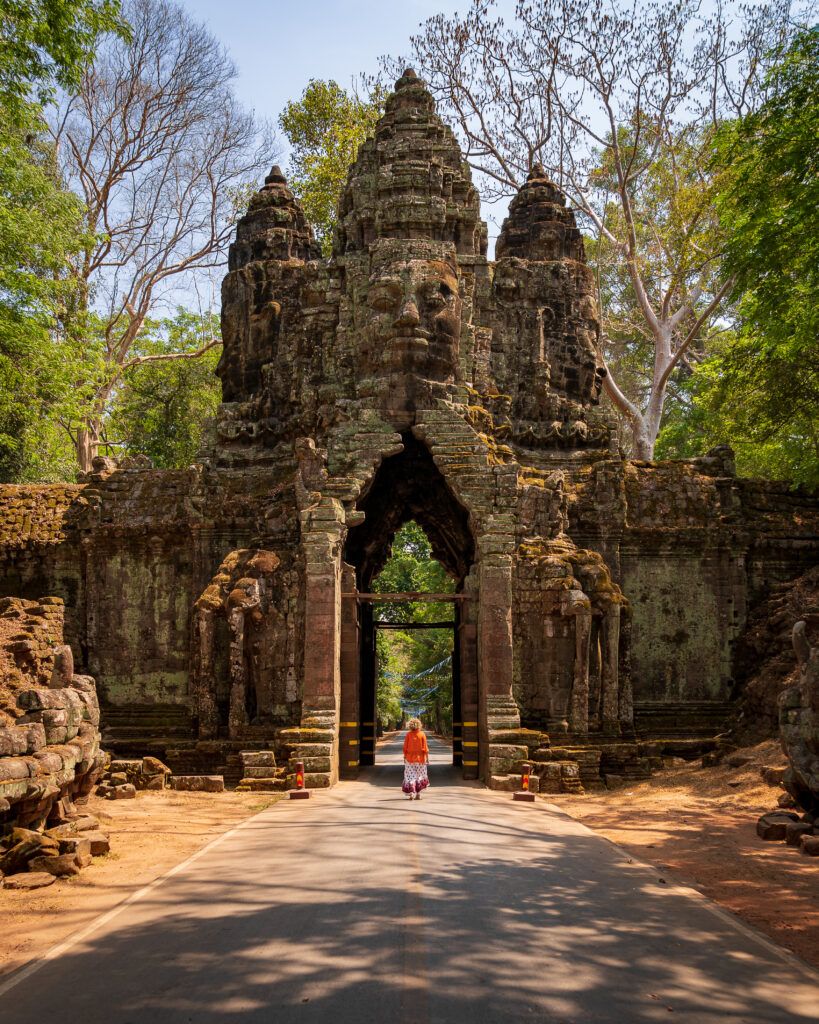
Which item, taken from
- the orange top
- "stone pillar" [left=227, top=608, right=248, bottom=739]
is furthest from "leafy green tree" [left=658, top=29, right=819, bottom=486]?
"stone pillar" [left=227, top=608, right=248, bottom=739]

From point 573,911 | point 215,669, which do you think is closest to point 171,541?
point 215,669

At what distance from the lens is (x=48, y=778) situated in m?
9.13

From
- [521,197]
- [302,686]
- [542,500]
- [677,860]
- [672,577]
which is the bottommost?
[677,860]

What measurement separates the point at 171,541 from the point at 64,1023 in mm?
15752

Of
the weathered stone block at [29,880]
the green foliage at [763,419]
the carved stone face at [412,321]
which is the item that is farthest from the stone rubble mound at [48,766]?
the green foliage at [763,419]

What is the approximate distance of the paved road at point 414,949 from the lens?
5316 mm

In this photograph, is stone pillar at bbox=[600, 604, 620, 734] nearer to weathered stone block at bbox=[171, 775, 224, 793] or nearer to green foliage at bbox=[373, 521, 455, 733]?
weathered stone block at bbox=[171, 775, 224, 793]

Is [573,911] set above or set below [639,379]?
below

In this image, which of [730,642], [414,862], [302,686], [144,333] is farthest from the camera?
[144,333]

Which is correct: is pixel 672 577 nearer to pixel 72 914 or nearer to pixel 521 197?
pixel 521 197

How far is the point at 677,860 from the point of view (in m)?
9.83

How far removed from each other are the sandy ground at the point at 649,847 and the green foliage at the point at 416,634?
68.4 feet

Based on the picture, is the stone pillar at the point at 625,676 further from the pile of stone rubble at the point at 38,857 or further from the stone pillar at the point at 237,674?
the pile of stone rubble at the point at 38,857

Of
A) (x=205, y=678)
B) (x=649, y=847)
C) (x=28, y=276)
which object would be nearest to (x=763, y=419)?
(x=649, y=847)
